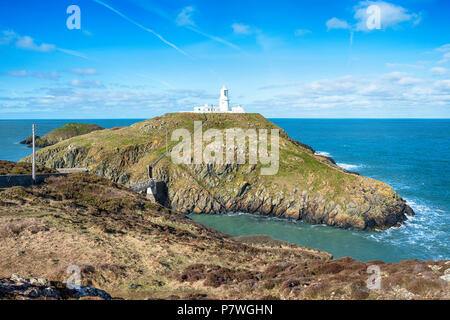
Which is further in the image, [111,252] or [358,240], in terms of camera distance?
[358,240]

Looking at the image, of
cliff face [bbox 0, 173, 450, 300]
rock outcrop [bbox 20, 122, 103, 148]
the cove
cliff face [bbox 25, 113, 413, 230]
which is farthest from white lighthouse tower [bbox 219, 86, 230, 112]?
rock outcrop [bbox 20, 122, 103, 148]

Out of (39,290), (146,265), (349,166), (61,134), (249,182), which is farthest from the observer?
(61,134)

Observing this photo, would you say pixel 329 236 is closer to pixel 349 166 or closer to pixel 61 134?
pixel 349 166

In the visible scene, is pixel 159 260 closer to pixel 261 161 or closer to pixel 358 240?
pixel 358 240

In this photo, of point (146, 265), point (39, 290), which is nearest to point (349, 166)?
point (146, 265)

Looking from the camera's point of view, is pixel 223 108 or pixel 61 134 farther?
pixel 61 134

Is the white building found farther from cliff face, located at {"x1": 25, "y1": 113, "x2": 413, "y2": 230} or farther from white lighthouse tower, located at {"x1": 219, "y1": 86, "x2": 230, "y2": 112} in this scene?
cliff face, located at {"x1": 25, "y1": 113, "x2": 413, "y2": 230}

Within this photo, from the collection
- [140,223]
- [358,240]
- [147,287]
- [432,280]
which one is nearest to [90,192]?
[140,223]
